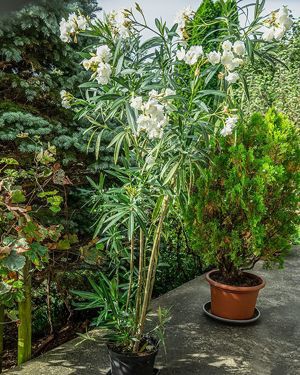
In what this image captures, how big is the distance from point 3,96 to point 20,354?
1677 millimetres

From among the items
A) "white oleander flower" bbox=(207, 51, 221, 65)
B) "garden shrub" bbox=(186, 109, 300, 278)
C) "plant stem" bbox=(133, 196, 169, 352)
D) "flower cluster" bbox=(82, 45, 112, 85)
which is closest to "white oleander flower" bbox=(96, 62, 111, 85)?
"flower cluster" bbox=(82, 45, 112, 85)

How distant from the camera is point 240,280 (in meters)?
3.23

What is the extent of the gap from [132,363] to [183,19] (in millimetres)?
1671

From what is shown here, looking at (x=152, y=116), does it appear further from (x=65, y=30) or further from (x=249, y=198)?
(x=249, y=198)

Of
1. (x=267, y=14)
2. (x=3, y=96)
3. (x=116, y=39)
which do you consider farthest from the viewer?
(x=3, y=96)

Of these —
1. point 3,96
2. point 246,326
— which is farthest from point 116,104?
point 246,326

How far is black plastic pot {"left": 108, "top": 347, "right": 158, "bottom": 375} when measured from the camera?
215cm

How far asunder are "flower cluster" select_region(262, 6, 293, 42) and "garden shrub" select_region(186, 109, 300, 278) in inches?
49.5

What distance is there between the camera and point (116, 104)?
1832mm

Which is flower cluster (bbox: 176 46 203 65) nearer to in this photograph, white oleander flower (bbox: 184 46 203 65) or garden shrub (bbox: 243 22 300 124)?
white oleander flower (bbox: 184 46 203 65)

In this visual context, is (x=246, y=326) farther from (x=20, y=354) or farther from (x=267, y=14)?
(x=267, y=14)

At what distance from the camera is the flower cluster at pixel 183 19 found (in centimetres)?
190

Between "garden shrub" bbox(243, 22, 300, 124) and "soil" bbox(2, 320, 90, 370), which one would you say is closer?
"soil" bbox(2, 320, 90, 370)

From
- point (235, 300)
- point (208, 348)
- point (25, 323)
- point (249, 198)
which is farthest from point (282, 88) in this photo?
point (25, 323)
